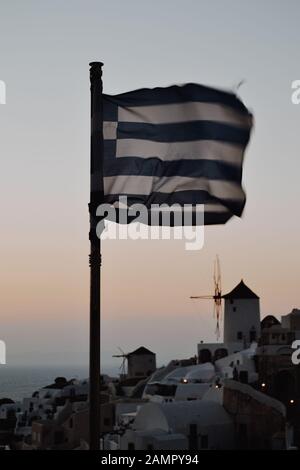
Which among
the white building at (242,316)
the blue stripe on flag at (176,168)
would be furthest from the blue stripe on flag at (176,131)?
the white building at (242,316)

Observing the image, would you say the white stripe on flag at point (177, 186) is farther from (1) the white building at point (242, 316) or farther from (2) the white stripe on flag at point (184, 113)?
(1) the white building at point (242, 316)

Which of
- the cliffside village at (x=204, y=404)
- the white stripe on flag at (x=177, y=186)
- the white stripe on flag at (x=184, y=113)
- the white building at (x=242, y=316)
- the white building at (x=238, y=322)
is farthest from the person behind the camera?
the white building at (x=242, y=316)

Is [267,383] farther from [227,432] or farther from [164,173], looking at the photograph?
[164,173]

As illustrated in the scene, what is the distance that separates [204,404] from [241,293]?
33.7 meters

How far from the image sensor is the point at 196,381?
→ 57281mm

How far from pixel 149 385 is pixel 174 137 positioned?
52.8 metres

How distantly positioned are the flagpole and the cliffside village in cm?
2873

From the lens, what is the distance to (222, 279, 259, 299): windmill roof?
7525 centimetres

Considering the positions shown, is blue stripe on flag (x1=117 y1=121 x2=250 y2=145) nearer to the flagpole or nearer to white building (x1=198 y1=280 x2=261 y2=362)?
the flagpole

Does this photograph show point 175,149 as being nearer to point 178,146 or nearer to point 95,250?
point 178,146

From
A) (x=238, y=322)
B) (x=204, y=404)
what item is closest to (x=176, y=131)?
(x=204, y=404)

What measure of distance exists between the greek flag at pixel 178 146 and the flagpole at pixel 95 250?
36cm

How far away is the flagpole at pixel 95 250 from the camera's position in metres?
7.71
